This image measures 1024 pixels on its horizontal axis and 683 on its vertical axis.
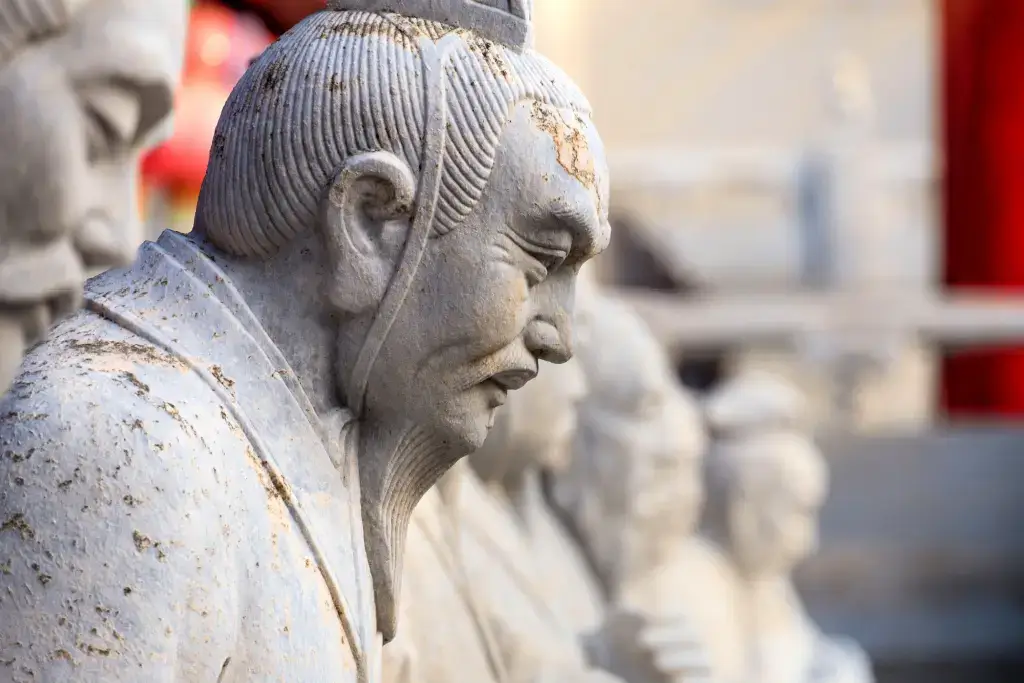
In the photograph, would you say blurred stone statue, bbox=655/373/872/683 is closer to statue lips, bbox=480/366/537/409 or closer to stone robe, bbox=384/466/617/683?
stone robe, bbox=384/466/617/683

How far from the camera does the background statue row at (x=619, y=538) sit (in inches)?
124

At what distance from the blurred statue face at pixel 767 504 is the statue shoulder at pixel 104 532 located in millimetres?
3608

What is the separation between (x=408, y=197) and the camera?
6.31 feet

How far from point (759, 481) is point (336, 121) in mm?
3512

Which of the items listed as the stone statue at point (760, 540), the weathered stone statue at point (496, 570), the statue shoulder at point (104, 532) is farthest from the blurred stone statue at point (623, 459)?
the statue shoulder at point (104, 532)

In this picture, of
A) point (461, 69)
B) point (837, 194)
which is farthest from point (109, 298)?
point (837, 194)

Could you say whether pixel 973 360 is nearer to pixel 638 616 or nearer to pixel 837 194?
pixel 837 194

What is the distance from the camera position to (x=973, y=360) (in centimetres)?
1356

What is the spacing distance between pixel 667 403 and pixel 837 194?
689cm

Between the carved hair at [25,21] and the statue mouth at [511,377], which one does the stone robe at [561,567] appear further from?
the statue mouth at [511,377]

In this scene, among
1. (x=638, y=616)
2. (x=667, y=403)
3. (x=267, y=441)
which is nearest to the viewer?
(x=267, y=441)

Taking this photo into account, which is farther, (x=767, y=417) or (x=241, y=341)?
(x=767, y=417)

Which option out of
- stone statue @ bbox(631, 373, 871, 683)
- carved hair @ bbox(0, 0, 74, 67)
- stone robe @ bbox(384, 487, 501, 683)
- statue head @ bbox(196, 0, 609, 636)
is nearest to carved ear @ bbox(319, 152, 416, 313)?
statue head @ bbox(196, 0, 609, 636)

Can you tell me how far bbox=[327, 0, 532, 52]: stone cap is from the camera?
2010 mm
